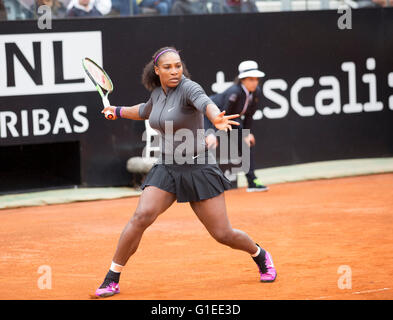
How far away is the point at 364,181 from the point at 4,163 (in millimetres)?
5840

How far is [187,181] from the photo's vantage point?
20.0ft

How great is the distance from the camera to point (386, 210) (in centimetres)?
1030

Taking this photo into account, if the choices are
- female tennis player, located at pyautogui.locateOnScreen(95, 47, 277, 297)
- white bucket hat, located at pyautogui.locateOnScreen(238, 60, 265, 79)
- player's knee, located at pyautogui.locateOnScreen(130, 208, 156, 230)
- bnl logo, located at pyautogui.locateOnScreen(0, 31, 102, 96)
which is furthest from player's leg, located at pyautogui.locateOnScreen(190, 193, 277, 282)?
bnl logo, located at pyautogui.locateOnScreen(0, 31, 102, 96)

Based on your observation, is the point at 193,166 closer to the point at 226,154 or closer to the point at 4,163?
the point at 226,154

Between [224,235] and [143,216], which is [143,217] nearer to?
[143,216]

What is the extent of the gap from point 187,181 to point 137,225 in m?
0.50

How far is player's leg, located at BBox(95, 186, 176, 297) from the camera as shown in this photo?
6.03 metres

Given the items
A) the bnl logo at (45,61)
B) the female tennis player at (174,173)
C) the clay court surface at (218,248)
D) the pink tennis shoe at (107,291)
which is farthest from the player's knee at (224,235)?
the bnl logo at (45,61)

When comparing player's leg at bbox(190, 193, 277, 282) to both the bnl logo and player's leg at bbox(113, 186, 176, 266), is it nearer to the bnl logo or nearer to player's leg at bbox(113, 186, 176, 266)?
player's leg at bbox(113, 186, 176, 266)

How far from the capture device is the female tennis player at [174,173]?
6.02 m

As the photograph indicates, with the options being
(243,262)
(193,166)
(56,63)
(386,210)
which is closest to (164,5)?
(56,63)

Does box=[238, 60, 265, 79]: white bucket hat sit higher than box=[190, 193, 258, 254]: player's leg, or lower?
higher

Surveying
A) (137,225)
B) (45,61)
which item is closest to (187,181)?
(137,225)

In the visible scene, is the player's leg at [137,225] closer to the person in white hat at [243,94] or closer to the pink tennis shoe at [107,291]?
the pink tennis shoe at [107,291]
